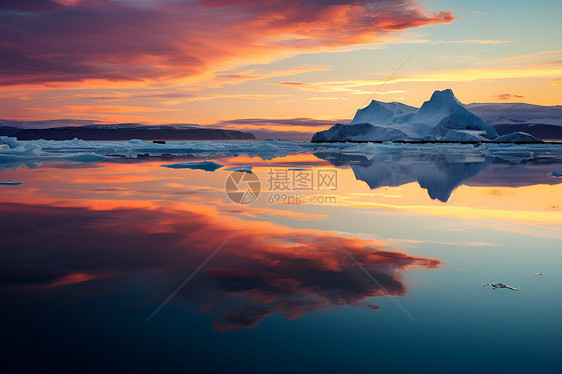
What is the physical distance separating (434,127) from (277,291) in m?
84.9

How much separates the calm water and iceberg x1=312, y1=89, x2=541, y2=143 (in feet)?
233

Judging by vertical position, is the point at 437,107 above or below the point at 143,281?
above

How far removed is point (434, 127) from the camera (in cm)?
8200

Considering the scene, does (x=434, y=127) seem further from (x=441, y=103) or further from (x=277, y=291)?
(x=277, y=291)

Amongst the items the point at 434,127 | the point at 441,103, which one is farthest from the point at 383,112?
the point at 434,127

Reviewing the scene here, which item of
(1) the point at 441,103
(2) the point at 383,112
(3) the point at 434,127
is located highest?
(1) the point at 441,103

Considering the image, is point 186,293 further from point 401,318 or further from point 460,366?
point 460,366

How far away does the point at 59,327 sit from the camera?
2996 millimetres

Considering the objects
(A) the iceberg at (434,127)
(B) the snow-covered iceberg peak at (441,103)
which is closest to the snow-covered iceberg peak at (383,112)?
(A) the iceberg at (434,127)

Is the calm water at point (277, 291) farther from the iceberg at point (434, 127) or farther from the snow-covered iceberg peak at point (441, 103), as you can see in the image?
the snow-covered iceberg peak at point (441, 103)

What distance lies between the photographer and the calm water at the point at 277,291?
2676mm

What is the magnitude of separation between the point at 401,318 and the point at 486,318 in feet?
2.19

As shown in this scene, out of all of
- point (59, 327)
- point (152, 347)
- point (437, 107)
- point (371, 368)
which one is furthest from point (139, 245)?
point (437, 107)

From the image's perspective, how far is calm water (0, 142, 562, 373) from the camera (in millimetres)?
2676
